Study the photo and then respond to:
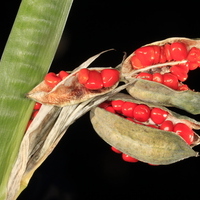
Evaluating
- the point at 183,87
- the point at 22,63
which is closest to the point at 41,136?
the point at 22,63

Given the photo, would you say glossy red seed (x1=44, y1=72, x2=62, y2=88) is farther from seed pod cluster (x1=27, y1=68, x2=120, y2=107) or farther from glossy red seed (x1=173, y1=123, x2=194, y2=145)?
glossy red seed (x1=173, y1=123, x2=194, y2=145)

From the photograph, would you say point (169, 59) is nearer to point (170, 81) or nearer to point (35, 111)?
point (170, 81)

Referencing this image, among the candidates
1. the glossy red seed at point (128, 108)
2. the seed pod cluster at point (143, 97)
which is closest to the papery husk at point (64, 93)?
the seed pod cluster at point (143, 97)

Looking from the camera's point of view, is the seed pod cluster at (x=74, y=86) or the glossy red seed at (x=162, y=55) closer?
the seed pod cluster at (x=74, y=86)

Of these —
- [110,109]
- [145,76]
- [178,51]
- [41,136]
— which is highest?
[178,51]

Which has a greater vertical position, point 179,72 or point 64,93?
point 179,72

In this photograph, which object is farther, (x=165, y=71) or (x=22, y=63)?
(x=165, y=71)

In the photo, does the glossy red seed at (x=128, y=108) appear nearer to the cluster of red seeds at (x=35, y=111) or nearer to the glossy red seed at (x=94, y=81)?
the glossy red seed at (x=94, y=81)
